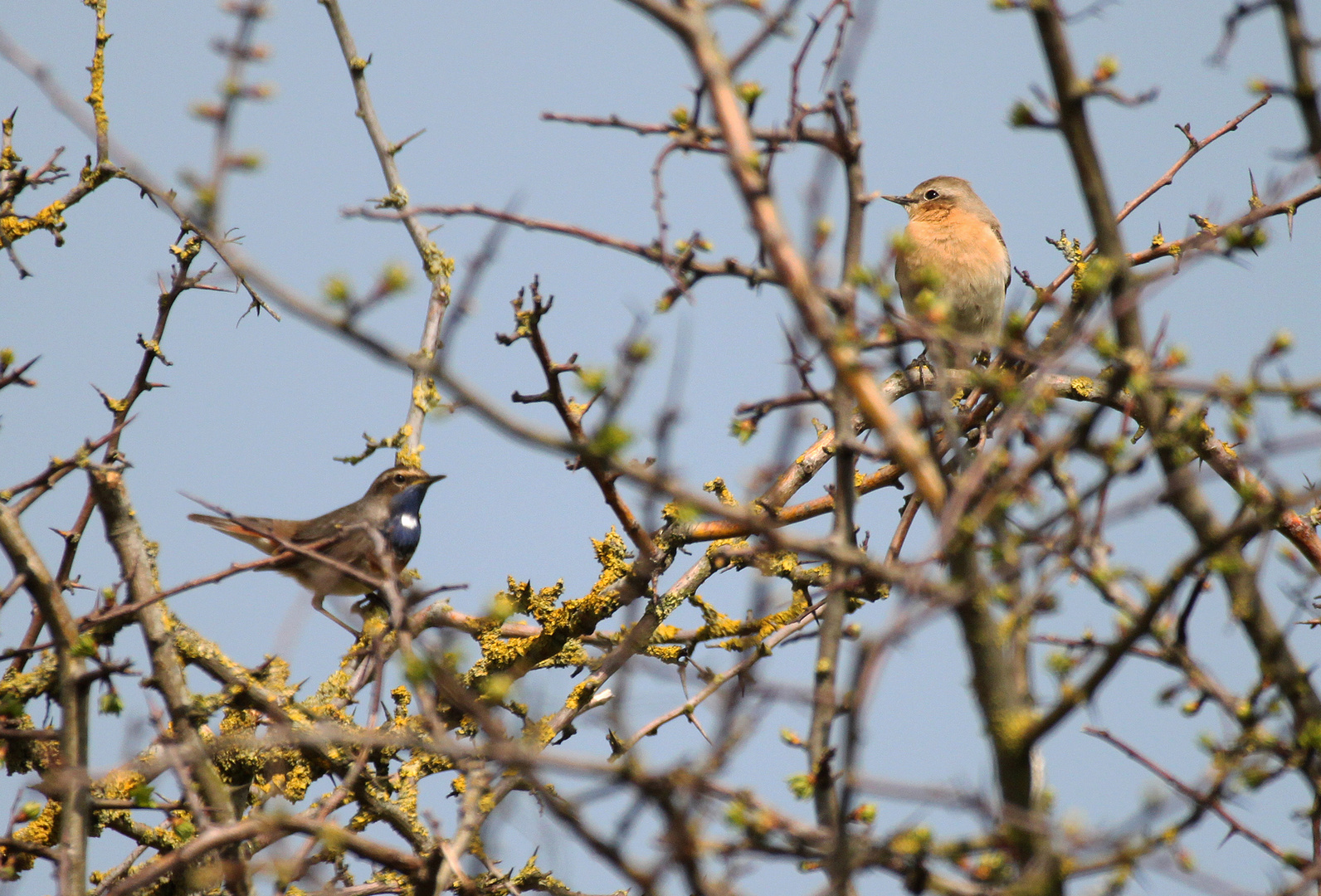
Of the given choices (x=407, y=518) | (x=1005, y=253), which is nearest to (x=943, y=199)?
(x=1005, y=253)

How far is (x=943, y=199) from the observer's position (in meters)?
10.7

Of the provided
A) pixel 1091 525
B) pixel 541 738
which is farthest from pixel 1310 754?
pixel 541 738

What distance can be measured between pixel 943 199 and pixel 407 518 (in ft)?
18.0

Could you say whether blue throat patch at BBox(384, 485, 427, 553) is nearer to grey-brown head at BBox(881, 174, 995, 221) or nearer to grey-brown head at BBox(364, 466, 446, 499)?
grey-brown head at BBox(364, 466, 446, 499)

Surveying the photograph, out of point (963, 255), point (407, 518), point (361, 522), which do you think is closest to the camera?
point (361, 522)

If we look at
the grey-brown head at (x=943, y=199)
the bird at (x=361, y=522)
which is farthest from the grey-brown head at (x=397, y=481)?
the grey-brown head at (x=943, y=199)

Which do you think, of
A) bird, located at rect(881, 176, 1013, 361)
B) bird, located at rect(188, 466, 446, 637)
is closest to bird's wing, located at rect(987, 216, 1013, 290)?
bird, located at rect(881, 176, 1013, 361)

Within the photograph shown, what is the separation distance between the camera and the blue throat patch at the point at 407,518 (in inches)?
331

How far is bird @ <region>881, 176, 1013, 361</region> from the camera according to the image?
9.72 m

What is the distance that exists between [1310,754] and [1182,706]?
1.18ft

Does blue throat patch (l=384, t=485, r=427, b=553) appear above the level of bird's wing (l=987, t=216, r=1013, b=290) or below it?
below

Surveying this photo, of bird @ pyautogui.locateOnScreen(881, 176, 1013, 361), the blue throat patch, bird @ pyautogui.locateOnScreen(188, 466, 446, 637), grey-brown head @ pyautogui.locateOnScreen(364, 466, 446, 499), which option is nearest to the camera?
grey-brown head @ pyautogui.locateOnScreen(364, 466, 446, 499)

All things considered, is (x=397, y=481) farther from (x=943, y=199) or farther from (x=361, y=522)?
(x=943, y=199)

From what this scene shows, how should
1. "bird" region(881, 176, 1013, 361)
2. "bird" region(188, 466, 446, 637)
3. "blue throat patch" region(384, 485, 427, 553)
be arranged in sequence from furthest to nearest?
"bird" region(881, 176, 1013, 361) → "blue throat patch" region(384, 485, 427, 553) → "bird" region(188, 466, 446, 637)
